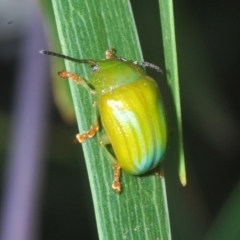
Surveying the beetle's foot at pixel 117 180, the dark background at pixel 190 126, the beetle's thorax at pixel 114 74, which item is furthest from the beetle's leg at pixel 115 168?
the dark background at pixel 190 126

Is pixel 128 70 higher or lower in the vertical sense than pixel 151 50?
lower

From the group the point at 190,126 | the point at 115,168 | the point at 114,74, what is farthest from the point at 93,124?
the point at 190,126

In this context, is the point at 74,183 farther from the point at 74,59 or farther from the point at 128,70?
the point at 74,59

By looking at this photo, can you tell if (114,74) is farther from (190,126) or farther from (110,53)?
(190,126)

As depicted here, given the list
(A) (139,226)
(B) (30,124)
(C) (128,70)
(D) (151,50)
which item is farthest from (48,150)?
(A) (139,226)

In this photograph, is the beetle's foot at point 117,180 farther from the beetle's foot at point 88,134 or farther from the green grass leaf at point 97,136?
the beetle's foot at point 88,134

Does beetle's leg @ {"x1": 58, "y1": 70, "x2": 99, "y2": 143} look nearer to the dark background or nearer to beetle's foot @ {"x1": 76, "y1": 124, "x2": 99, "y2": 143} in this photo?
beetle's foot @ {"x1": 76, "y1": 124, "x2": 99, "y2": 143}

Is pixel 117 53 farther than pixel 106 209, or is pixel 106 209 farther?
pixel 117 53
